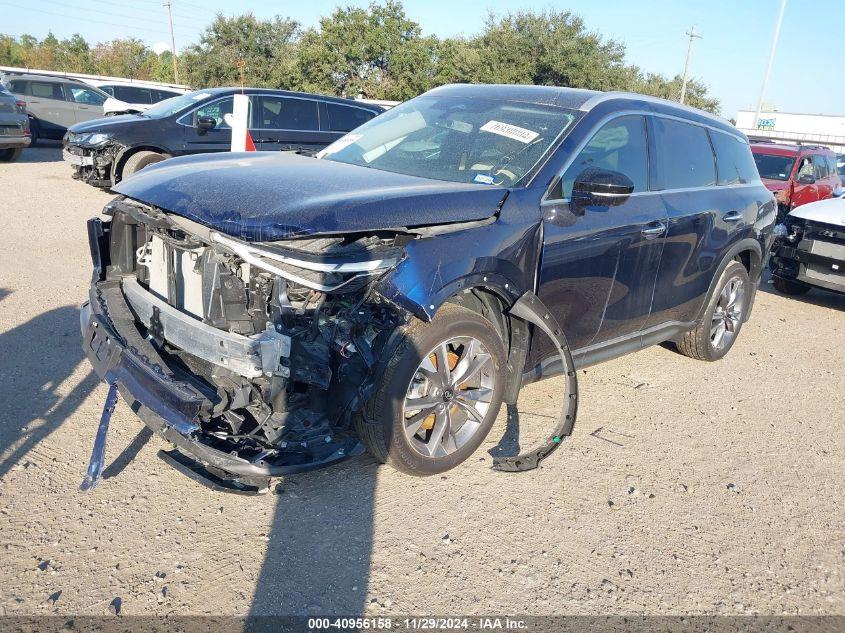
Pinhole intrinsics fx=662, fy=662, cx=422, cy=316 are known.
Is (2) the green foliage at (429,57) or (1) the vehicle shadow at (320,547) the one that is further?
(2) the green foliage at (429,57)

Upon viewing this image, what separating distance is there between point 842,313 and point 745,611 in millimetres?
6667

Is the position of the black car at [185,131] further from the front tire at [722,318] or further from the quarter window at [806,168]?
the quarter window at [806,168]

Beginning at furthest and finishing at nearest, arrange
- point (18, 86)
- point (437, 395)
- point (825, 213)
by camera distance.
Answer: point (18, 86), point (825, 213), point (437, 395)

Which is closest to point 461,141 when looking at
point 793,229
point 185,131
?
point 793,229

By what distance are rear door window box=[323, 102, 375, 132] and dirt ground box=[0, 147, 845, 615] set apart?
25.8 ft

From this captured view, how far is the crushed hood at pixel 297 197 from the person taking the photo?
9.15ft

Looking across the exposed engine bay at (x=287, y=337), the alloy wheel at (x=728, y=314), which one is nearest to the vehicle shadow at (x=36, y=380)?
the exposed engine bay at (x=287, y=337)

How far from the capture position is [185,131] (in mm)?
10594

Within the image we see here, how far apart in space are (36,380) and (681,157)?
181 inches

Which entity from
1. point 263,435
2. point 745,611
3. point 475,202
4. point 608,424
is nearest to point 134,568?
point 263,435

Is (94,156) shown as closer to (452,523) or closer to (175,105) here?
(175,105)

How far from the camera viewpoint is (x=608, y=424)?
4363 mm

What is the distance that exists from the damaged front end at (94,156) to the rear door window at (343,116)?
11.4 ft

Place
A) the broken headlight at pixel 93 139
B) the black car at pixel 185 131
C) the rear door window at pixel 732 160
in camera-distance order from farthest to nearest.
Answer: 1. the black car at pixel 185 131
2. the broken headlight at pixel 93 139
3. the rear door window at pixel 732 160
